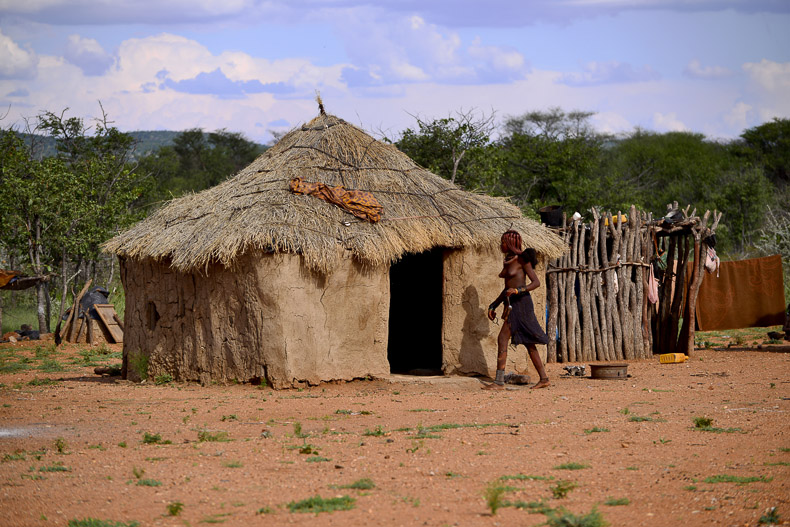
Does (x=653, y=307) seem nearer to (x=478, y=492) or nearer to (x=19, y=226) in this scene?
(x=478, y=492)

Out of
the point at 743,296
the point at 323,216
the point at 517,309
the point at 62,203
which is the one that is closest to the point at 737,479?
the point at 517,309

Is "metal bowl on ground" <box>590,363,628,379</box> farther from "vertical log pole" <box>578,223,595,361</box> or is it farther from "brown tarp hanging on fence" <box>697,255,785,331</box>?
"brown tarp hanging on fence" <box>697,255,785,331</box>

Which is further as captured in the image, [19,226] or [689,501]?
[19,226]

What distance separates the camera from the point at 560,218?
12234 millimetres

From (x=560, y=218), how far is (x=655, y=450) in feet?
21.8

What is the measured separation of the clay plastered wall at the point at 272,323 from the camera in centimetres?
902

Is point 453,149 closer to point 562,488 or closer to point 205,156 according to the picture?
point 562,488

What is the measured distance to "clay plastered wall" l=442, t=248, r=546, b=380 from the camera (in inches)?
388

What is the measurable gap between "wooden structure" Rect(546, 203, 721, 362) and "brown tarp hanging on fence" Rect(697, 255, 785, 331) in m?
1.82

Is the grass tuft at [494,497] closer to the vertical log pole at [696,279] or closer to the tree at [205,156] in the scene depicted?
the vertical log pole at [696,279]

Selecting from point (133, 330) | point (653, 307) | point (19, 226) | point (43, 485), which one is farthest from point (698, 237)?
point (19, 226)

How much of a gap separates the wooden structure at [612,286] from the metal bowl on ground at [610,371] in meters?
1.87

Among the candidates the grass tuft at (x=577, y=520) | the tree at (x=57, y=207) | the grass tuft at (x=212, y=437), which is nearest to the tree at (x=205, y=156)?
the tree at (x=57, y=207)

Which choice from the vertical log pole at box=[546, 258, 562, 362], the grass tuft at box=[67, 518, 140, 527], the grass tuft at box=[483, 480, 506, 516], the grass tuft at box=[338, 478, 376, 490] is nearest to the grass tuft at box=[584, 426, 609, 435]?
the grass tuft at box=[483, 480, 506, 516]
